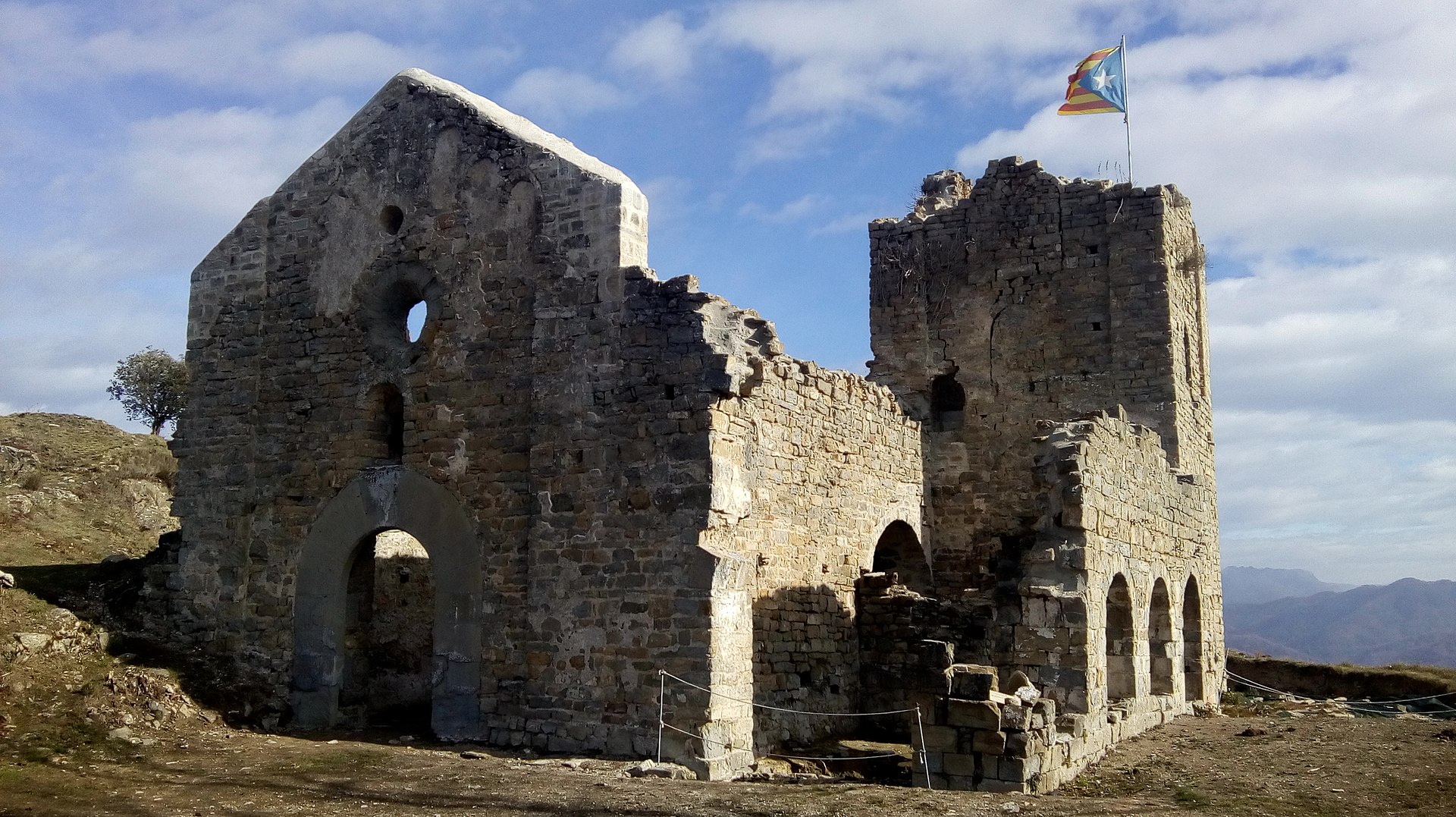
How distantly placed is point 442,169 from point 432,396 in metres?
2.35

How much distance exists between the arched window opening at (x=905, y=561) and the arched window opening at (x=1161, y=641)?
9.33 feet

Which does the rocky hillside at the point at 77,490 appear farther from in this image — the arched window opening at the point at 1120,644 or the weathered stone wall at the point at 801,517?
the arched window opening at the point at 1120,644

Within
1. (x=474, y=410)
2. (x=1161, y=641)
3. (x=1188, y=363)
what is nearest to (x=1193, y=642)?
(x=1161, y=641)

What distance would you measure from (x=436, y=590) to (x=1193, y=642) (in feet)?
34.8

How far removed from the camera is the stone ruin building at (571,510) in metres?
10.4

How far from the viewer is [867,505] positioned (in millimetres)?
13984

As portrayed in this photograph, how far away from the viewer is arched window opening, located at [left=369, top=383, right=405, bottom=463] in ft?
40.9

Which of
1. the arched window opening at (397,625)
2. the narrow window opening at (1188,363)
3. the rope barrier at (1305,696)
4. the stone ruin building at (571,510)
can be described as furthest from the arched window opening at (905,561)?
the arched window opening at (397,625)

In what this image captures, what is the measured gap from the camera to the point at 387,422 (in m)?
12.7

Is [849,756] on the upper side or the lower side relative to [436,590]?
lower

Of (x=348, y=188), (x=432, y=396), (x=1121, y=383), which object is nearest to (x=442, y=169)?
(x=348, y=188)

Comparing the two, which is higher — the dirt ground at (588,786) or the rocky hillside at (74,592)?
the rocky hillside at (74,592)

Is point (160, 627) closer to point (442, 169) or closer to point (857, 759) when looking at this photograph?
point (442, 169)

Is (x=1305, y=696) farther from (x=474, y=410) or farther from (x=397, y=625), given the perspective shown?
(x=474, y=410)
